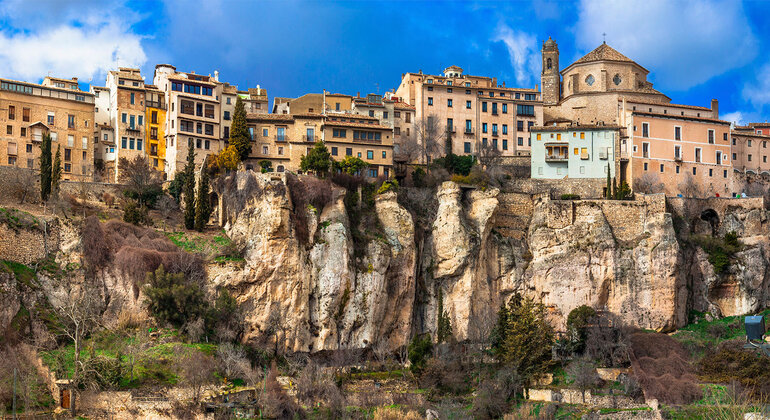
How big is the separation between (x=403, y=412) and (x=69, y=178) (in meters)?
30.7

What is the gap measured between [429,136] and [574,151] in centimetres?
1138

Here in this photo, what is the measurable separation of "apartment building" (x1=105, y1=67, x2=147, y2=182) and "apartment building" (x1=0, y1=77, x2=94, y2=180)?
163cm

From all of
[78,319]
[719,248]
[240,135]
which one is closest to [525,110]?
[719,248]

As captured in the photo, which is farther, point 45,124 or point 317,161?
point 45,124

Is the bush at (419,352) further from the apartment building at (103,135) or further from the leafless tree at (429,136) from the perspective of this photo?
the apartment building at (103,135)

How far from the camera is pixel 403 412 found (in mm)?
51719

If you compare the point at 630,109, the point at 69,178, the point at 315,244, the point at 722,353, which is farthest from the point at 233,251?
the point at 630,109

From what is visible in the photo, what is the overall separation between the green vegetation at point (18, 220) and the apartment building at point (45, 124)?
11158 millimetres

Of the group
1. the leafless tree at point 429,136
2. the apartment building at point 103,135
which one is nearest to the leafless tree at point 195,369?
the apartment building at point 103,135

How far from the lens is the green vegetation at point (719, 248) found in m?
64.6

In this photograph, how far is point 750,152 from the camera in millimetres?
81062

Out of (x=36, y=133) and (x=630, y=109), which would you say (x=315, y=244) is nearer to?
(x=36, y=133)

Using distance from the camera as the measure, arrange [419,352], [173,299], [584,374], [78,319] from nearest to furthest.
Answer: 1. [78,319]
2. [173,299]
3. [584,374]
4. [419,352]

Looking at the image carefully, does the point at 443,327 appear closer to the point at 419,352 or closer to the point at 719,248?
the point at 419,352
